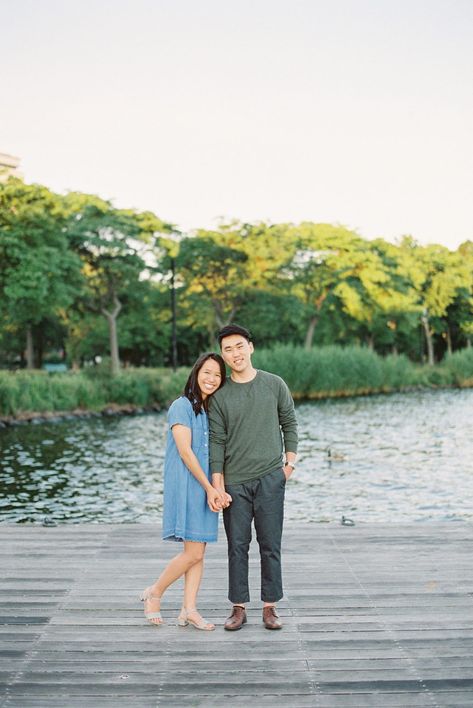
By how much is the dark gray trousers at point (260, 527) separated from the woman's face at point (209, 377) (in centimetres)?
56

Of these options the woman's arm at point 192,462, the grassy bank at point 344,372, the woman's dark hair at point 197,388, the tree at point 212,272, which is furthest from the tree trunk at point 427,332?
the woman's arm at point 192,462

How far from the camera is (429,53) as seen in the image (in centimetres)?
2050

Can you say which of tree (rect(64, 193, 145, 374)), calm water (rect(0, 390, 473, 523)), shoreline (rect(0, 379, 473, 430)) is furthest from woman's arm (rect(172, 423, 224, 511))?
tree (rect(64, 193, 145, 374))

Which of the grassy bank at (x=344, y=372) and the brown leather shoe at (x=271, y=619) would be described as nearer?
the brown leather shoe at (x=271, y=619)

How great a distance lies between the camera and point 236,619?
471 centimetres

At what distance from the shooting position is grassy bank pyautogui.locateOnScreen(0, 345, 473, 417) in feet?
94.4

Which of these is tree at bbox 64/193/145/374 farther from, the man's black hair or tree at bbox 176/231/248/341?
the man's black hair

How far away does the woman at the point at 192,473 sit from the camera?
461 centimetres

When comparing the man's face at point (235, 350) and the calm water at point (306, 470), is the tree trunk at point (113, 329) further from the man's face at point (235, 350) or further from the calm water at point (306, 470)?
the man's face at point (235, 350)

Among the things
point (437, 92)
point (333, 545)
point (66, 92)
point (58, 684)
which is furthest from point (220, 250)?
point (58, 684)

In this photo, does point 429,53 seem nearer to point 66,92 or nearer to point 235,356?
point 66,92

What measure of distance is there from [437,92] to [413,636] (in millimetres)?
21156

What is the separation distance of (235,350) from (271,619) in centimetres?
152

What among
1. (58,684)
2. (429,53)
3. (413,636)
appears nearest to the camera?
(58,684)
